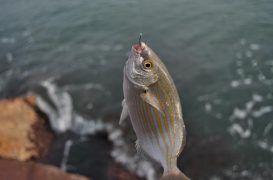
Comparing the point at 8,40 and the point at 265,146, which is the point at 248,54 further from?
the point at 8,40

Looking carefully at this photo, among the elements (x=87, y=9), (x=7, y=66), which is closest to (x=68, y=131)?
(x=7, y=66)

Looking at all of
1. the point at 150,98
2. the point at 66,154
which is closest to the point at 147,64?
the point at 150,98

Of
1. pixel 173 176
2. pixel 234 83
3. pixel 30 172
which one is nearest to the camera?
pixel 173 176

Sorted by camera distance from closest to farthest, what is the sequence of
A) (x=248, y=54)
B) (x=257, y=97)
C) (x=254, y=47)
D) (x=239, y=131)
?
(x=239, y=131)
(x=257, y=97)
(x=248, y=54)
(x=254, y=47)

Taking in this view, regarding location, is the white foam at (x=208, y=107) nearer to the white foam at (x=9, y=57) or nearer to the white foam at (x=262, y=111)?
the white foam at (x=262, y=111)

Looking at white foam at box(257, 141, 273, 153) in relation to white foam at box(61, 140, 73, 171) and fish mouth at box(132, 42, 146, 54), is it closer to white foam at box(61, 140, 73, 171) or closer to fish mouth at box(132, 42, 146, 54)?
white foam at box(61, 140, 73, 171)

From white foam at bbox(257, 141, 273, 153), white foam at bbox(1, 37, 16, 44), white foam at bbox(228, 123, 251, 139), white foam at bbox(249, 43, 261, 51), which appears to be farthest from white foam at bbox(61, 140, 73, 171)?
white foam at bbox(1, 37, 16, 44)
